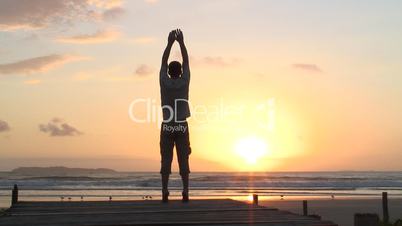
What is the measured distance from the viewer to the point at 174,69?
9633 mm

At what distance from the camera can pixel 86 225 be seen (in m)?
5.62

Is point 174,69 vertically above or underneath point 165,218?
above

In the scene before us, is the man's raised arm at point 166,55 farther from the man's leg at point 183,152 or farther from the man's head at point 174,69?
the man's leg at point 183,152

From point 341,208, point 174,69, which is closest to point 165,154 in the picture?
point 174,69

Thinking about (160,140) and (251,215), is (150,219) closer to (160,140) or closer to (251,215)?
(251,215)

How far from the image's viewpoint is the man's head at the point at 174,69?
9.62 metres

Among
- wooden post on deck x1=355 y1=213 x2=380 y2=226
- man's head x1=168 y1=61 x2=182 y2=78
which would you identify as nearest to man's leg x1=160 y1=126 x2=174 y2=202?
man's head x1=168 y1=61 x2=182 y2=78

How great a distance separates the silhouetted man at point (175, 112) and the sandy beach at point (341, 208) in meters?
19.4

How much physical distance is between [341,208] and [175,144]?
27.2 meters

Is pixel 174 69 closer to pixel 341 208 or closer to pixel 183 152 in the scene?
pixel 183 152

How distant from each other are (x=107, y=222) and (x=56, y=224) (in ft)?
1.72

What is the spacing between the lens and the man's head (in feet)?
31.6

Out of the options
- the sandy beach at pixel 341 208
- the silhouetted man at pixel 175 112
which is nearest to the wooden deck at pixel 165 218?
the silhouetted man at pixel 175 112

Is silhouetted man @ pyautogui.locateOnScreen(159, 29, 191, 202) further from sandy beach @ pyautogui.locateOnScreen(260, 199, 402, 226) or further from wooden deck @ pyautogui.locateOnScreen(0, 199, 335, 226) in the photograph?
sandy beach @ pyautogui.locateOnScreen(260, 199, 402, 226)
